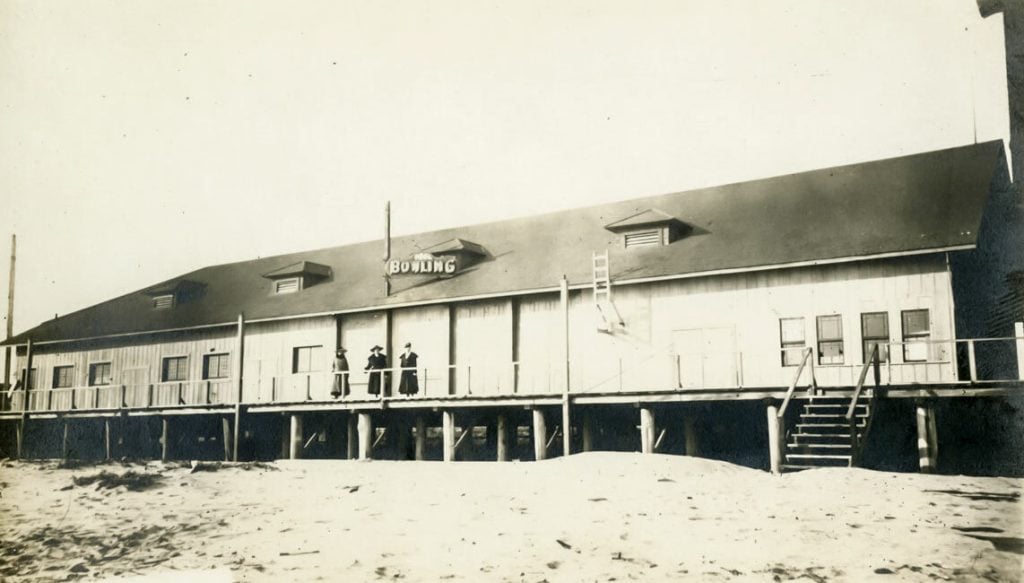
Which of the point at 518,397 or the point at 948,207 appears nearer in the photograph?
the point at 948,207

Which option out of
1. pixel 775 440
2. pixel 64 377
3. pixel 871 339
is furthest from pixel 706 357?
pixel 64 377

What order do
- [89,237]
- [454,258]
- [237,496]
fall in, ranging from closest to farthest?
1. [89,237]
2. [237,496]
3. [454,258]

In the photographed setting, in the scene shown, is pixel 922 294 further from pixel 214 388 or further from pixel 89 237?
pixel 214 388

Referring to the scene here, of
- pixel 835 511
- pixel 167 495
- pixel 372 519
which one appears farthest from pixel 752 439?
pixel 167 495

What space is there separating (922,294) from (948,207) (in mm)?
2185

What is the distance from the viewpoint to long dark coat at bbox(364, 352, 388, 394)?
78.6 feet

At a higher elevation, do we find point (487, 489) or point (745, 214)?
point (745, 214)

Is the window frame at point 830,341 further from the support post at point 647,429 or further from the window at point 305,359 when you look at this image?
the window at point 305,359

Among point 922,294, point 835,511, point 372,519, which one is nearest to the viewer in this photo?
point 835,511

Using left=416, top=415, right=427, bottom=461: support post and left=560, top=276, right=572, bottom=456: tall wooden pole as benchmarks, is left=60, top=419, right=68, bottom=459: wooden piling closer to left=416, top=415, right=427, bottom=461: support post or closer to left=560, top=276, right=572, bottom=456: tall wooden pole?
left=416, top=415, right=427, bottom=461: support post

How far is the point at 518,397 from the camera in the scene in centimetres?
2161

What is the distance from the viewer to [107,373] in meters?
32.2

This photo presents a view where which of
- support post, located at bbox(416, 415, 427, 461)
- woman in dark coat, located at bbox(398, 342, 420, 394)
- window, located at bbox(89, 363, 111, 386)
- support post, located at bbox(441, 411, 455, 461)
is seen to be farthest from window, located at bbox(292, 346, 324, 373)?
window, located at bbox(89, 363, 111, 386)

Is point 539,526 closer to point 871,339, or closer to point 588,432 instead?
point 588,432
